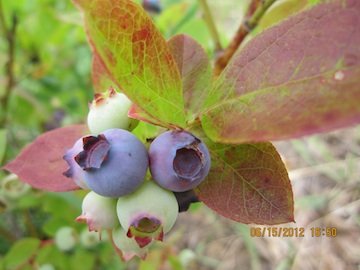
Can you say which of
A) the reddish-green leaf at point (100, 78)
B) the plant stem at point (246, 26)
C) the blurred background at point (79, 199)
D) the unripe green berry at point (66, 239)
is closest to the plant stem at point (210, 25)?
the plant stem at point (246, 26)

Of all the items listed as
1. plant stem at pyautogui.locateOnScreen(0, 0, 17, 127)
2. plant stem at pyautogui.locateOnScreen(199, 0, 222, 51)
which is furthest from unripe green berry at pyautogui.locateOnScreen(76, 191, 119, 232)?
plant stem at pyautogui.locateOnScreen(0, 0, 17, 127)

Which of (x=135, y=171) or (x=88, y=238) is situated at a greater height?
(x=135, y=171)

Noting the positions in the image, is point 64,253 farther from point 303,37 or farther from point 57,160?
point 303,37

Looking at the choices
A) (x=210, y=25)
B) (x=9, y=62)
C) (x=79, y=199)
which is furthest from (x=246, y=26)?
(x=9, y=62)

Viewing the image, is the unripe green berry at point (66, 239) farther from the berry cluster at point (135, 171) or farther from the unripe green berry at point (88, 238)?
the berry cluster at point (135, 171)

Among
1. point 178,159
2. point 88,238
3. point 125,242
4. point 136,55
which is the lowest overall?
point 88,238

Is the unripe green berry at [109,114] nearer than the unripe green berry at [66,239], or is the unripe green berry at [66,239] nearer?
the unripe green berry at [109,114]

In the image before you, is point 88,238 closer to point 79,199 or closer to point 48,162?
point 79,199
